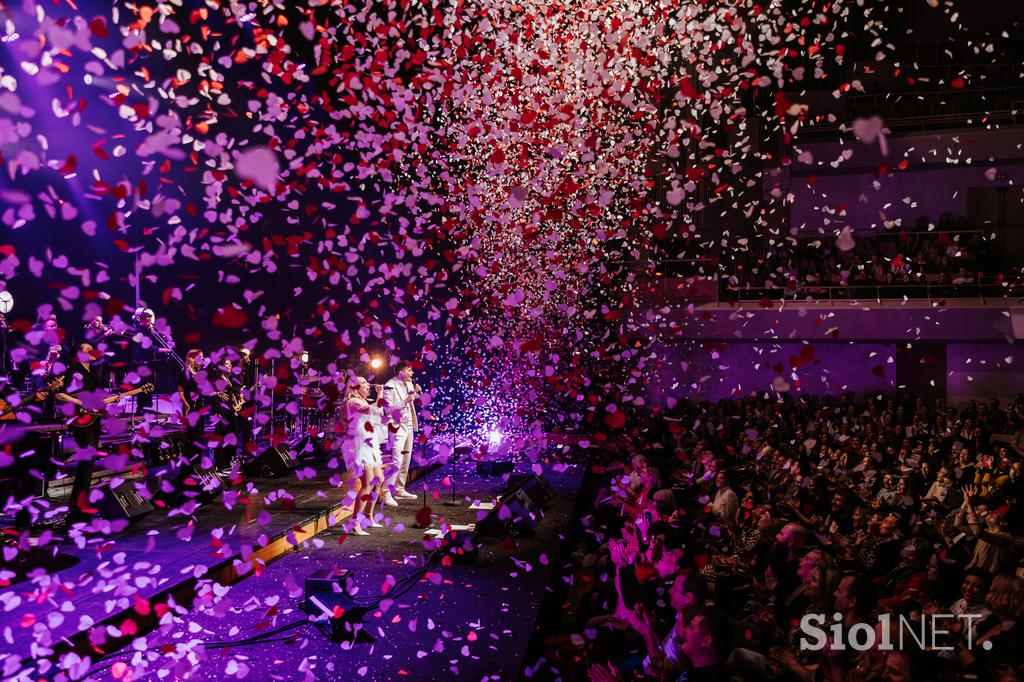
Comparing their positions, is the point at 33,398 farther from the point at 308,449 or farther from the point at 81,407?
the point at 308,449

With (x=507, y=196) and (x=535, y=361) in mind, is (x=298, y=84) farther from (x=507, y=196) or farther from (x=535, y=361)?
(x=535, y=361)

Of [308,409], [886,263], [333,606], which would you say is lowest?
[308,409]

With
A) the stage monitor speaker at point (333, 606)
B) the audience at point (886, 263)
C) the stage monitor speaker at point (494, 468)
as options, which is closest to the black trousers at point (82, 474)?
the stage monitor speaker at point (333, 606)

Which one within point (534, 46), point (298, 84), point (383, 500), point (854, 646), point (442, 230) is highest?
point (534, 46)

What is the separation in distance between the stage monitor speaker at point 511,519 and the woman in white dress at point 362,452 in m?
1.15

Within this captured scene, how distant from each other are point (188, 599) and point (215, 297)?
23.1 ft

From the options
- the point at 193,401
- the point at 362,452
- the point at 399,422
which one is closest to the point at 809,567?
the point at 362,452

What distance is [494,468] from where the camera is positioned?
10594 millimetres

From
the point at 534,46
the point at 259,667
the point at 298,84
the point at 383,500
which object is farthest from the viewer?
the point at 534,46

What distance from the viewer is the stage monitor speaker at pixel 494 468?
10602 millimetres

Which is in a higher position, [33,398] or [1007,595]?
[33,398]

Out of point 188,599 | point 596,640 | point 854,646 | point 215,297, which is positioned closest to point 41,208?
point 215,297

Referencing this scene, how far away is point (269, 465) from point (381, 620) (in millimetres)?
5330

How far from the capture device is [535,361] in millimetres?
14938
